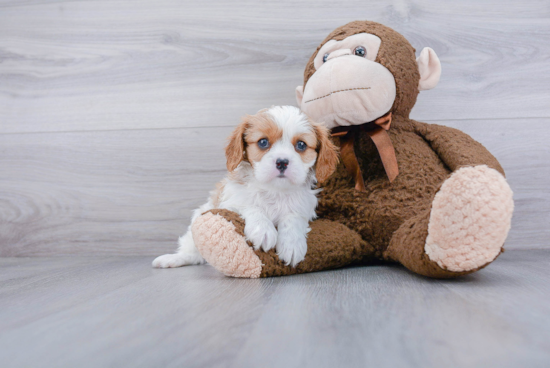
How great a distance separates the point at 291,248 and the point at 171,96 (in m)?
0.91

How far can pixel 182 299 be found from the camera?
0.74 metres

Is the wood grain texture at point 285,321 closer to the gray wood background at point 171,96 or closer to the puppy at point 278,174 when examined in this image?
the puppy at point 278,174

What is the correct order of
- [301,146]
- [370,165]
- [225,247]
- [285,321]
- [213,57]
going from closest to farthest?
[285,321] < [225,247] < [301,146] < [370,165] < [213,57]

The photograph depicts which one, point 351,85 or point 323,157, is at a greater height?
point 351,85

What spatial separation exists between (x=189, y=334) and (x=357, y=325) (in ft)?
0.79

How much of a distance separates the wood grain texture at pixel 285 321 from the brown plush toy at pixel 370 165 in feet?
0.21

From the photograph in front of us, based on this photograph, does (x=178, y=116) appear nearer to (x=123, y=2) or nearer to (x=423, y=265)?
(x=123, y=2)

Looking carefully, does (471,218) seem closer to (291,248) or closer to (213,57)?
(291,248)

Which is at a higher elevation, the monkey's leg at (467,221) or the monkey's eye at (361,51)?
the monkey's eye at (361,51)

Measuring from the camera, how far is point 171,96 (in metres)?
1.54

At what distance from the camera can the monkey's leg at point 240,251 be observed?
2.88 feet

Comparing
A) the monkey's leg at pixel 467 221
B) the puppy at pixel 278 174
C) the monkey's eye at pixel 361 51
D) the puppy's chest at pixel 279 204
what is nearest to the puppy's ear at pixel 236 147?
the puppy at pixel 278 174

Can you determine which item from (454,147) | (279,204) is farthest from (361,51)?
(279,204)

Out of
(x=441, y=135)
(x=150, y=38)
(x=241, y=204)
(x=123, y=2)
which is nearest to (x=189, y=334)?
(x=241, y=204)
